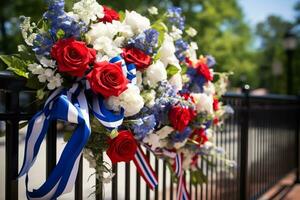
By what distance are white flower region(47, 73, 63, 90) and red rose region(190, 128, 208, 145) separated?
1291 mm

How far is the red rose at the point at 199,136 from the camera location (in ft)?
10.3

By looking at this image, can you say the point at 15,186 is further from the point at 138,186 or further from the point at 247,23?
the point at 247,23

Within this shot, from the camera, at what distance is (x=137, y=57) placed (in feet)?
7.96

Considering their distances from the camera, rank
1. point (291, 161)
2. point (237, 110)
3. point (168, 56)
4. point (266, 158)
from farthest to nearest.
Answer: point (291, 161) < point (266, 158) < point (237, 110) < point (168, 56)

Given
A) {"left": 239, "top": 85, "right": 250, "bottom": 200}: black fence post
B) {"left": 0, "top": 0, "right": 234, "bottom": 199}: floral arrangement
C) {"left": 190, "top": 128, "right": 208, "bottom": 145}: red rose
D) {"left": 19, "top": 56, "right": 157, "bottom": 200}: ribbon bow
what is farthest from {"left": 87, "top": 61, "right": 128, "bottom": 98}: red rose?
{"left": 239, "top": 85, "right": 250, "bottom": 200}: black fence post

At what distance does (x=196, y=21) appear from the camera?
2127 centimetres

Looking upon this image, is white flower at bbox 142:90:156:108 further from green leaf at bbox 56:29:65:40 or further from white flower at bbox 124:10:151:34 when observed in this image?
green leaf at bbox 56:29:65:40

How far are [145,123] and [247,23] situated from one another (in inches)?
1751

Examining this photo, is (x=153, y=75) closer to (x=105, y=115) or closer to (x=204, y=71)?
(x=105, y=115)

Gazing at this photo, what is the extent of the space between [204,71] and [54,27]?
1.53 m

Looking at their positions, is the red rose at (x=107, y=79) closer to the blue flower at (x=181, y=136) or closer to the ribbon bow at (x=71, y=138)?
the ribbon bow at (x=71, y=138)

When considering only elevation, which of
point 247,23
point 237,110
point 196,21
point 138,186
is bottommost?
point 138,186

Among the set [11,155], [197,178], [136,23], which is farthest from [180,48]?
[11,155]

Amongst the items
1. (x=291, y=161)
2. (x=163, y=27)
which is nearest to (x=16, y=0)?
(x=291, y=161)
